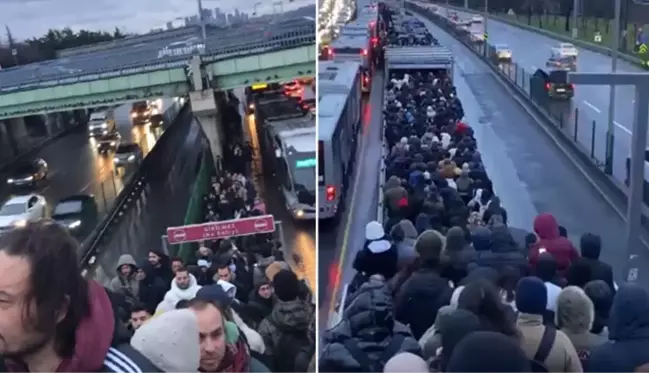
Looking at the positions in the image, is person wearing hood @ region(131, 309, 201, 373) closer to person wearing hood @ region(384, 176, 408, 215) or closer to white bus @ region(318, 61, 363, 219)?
white bus @ region(318, 61, 363, 219)

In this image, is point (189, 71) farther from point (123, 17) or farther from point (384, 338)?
point (384, 338)

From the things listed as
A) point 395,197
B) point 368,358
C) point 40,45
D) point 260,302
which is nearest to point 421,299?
point 368,358

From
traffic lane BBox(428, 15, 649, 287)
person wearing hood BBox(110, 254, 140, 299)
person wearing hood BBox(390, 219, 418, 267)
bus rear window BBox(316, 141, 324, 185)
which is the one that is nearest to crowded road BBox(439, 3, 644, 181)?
traffic lane BBox(428, 15, 649, 287)

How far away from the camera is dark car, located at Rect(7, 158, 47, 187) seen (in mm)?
1992

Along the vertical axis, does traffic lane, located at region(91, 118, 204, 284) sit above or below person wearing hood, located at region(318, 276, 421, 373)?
above

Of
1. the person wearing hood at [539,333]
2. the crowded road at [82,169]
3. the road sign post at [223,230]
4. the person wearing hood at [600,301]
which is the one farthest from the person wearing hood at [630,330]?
the crowded road at [82,169]

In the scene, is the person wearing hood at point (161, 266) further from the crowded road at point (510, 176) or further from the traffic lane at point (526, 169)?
the traffic lane at point (526, 169)

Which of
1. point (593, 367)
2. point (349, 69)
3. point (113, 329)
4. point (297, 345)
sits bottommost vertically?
point (593, 367)

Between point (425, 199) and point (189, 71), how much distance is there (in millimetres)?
1903

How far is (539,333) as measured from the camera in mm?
2422

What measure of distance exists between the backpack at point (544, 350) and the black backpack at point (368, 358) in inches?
14.0

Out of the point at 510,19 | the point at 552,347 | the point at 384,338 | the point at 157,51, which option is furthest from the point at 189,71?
the point at 510,19

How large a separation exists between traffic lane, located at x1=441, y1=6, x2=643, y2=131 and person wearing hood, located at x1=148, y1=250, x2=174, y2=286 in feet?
5.59

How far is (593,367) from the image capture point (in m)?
2.37
